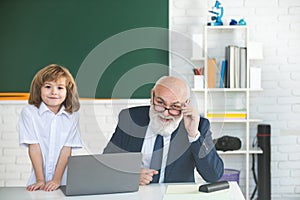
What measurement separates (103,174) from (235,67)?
2448 mm

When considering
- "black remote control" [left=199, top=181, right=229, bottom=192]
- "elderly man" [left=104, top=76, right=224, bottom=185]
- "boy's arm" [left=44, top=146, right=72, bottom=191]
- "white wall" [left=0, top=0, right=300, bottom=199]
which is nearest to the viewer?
"black remote control" [left=199, top=181, right=229, bottom=192]

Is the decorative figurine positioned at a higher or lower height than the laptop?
higher

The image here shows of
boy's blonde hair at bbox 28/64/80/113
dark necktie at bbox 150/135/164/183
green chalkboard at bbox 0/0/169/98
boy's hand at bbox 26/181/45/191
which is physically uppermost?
green chalkboard at bbox 0/0/169/98

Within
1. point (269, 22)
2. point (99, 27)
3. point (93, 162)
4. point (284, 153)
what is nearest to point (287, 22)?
point (269, 22)

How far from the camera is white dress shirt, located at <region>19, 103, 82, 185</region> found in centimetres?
305

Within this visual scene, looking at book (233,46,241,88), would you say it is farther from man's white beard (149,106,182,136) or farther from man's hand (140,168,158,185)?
man's hand (140,168,158,185)

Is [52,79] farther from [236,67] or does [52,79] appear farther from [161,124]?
[236,67]

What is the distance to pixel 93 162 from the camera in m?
2.57

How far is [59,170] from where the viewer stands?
2938mm

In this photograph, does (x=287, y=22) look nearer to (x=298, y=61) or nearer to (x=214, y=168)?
(x=298, y=61)

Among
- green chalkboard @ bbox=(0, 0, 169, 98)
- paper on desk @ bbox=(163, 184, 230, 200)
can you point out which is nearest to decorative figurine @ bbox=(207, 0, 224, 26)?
green chalkboard @ bbox=(0, 0, 169, 98)

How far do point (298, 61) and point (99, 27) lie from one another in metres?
1.71

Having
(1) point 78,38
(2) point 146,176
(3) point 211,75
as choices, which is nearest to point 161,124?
(2) point 146,176

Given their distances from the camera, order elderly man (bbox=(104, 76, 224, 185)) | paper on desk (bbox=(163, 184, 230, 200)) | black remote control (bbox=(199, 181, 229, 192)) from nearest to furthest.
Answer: paper on desk (bbox=(163, 184, 230, 200)) → black remote control (bbox=(199, 181, 229, 192)) → elderly man (bbox=(104, 76, 224, 185))
